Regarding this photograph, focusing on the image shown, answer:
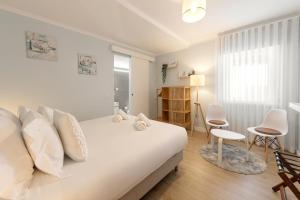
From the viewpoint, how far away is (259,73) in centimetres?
278

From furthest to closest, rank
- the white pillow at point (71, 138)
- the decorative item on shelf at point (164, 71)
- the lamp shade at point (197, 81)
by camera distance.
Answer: the decorative item on shelf at point (164, 71) → the lamp shade at point (197, 81) → the white pillow at point (71, 138)

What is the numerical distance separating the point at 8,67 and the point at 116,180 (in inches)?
101

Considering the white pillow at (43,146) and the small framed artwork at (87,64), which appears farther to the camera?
the small framed artwork at (87,64)

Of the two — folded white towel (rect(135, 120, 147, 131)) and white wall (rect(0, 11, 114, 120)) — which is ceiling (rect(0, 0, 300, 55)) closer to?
white wall (rect(0, 11, 114, 120))

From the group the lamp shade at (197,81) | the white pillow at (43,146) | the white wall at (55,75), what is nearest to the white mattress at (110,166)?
the white pillow at (43,146)

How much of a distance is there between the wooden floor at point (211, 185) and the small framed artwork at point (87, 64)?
2.67m

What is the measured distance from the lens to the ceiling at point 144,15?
2.19 meters

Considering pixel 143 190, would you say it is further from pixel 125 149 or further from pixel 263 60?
pixel 263 60

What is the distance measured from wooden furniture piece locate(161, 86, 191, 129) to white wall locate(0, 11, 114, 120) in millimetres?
1647

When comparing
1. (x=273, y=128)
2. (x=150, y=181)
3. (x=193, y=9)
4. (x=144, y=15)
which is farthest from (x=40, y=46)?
(x=273, y=128)

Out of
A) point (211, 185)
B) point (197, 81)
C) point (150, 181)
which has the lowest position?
point (211, 185)

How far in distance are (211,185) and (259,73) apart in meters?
2.41

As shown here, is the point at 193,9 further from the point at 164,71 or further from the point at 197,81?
the point at 164,71

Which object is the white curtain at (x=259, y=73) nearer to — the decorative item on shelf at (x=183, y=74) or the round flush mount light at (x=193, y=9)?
the decorative item on shelf at (x=183, y=74)
